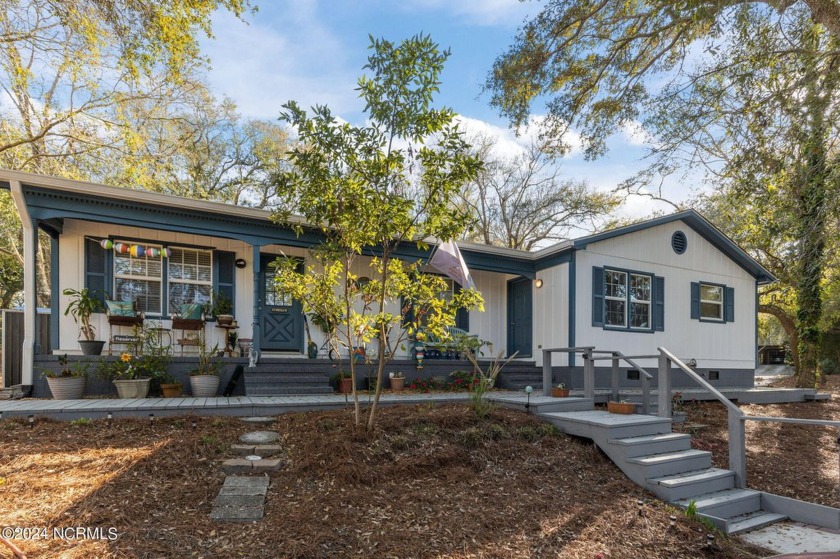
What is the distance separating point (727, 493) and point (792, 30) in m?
6.41

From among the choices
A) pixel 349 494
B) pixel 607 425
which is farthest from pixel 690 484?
pixel 349 494

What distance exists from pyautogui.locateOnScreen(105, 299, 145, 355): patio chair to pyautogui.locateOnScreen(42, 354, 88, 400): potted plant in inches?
27.8

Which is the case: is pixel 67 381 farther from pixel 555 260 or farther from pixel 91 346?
pixel 555 260

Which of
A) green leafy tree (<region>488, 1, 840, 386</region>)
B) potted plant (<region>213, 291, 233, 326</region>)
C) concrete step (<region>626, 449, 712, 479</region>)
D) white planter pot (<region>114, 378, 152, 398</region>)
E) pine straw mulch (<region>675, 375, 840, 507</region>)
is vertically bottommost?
pine straw mulch (<region>675, 375, 840, 507</region>)

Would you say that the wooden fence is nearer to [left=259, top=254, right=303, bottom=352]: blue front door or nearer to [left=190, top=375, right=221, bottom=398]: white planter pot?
[left=190, top=375, right=221, bottom=398]: white planter pot

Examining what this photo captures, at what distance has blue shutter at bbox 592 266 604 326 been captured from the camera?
30.9ft

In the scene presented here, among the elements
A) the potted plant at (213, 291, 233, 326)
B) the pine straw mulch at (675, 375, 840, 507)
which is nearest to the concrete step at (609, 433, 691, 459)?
the pine straw mulch at (675, 375, 840, 507)

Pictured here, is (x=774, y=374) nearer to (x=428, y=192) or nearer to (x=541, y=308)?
(x=541, y=308)

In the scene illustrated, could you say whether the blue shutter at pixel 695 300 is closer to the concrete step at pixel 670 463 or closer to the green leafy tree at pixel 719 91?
the green leafy tree at pixel 719 91

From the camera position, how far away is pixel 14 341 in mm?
7820

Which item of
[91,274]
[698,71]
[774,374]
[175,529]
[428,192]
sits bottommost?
[774,374]

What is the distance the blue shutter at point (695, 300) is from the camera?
35.8 feet

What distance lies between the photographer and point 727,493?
4.73 m

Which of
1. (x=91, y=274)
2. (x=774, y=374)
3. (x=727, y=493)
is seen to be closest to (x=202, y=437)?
(x=91, y=274)
